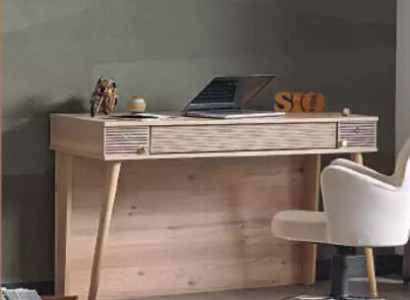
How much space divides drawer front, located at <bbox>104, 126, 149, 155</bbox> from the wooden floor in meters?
0.88

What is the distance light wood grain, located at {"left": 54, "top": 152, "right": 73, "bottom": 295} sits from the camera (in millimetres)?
3410

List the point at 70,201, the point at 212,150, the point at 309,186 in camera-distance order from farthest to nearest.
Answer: the point at 309,186 → the point at 70,201 → the point at 212,150

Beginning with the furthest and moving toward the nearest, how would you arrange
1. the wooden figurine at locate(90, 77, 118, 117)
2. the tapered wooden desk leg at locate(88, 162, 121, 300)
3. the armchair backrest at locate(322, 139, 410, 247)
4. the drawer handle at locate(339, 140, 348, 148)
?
the drawer handle at locate(339, 140, 348, 148) → the wooden figurine at locate(90, 77, 118, 117) → the tapered wooden desk leg at locate(88, 162, 121, 300) → the armchair backrest at locate(322, 139, 410, 247)

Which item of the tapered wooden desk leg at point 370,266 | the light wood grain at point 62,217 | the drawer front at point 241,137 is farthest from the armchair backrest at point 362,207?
the light wood grain at point 62,217

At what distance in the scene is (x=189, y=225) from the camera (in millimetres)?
3725

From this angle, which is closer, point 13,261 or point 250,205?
point 13,261

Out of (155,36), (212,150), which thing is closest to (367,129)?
(212,150)

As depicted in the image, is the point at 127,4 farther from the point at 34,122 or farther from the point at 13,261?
the point at 13,261

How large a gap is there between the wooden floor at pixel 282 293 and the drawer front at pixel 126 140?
88 centimetres

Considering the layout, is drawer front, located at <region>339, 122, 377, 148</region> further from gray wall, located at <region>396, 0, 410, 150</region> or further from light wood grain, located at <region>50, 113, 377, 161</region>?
gray wall, located at <region>396, 0, 410, 150</region>

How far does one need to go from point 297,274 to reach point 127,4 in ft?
5.10

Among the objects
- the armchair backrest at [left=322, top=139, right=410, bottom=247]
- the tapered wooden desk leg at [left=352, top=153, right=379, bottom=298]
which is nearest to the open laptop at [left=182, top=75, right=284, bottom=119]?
the tapered wooden desk leg at [left=352, top=153, right=379, bottom=298]

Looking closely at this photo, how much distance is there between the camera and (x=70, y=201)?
3.42 m

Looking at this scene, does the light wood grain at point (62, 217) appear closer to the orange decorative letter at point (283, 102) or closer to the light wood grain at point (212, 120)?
the light wood grain at point (212, 120)
